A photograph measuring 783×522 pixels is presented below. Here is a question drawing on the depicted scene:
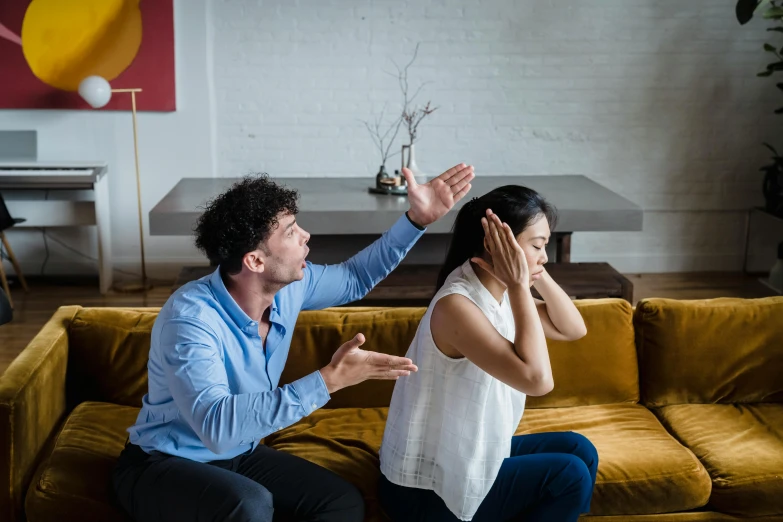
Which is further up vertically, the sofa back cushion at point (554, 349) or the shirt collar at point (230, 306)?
the shirt collar at point (230, 306)

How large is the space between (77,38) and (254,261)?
4000 mm

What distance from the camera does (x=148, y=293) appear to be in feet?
18.1

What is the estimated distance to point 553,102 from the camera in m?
5.83

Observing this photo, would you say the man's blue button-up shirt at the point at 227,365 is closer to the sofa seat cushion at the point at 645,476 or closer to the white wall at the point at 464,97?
the sofa seat cushion at the point at 645,476

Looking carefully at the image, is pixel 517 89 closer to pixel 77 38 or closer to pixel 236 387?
pixel 77 38

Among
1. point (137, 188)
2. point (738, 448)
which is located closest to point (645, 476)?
point (738, 448)

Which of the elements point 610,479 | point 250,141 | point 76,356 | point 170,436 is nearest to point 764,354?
point 610,479

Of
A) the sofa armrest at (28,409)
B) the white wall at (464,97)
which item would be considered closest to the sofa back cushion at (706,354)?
the sofa armrest at (28,409)

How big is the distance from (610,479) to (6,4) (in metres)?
4.72

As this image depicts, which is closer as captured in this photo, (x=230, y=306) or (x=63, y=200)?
(x=230, y=306)

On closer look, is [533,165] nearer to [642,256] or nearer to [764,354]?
[642,256]

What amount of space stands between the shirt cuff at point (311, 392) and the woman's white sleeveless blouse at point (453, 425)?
283 mm

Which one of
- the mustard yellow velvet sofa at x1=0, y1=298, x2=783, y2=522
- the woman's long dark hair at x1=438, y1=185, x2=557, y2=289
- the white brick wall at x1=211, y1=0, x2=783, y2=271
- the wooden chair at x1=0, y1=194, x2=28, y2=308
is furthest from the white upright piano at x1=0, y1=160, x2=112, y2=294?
the woman's long dark hair at x1=438, y1=185, x2=557, y2=289

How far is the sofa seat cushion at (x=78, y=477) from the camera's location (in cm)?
218
